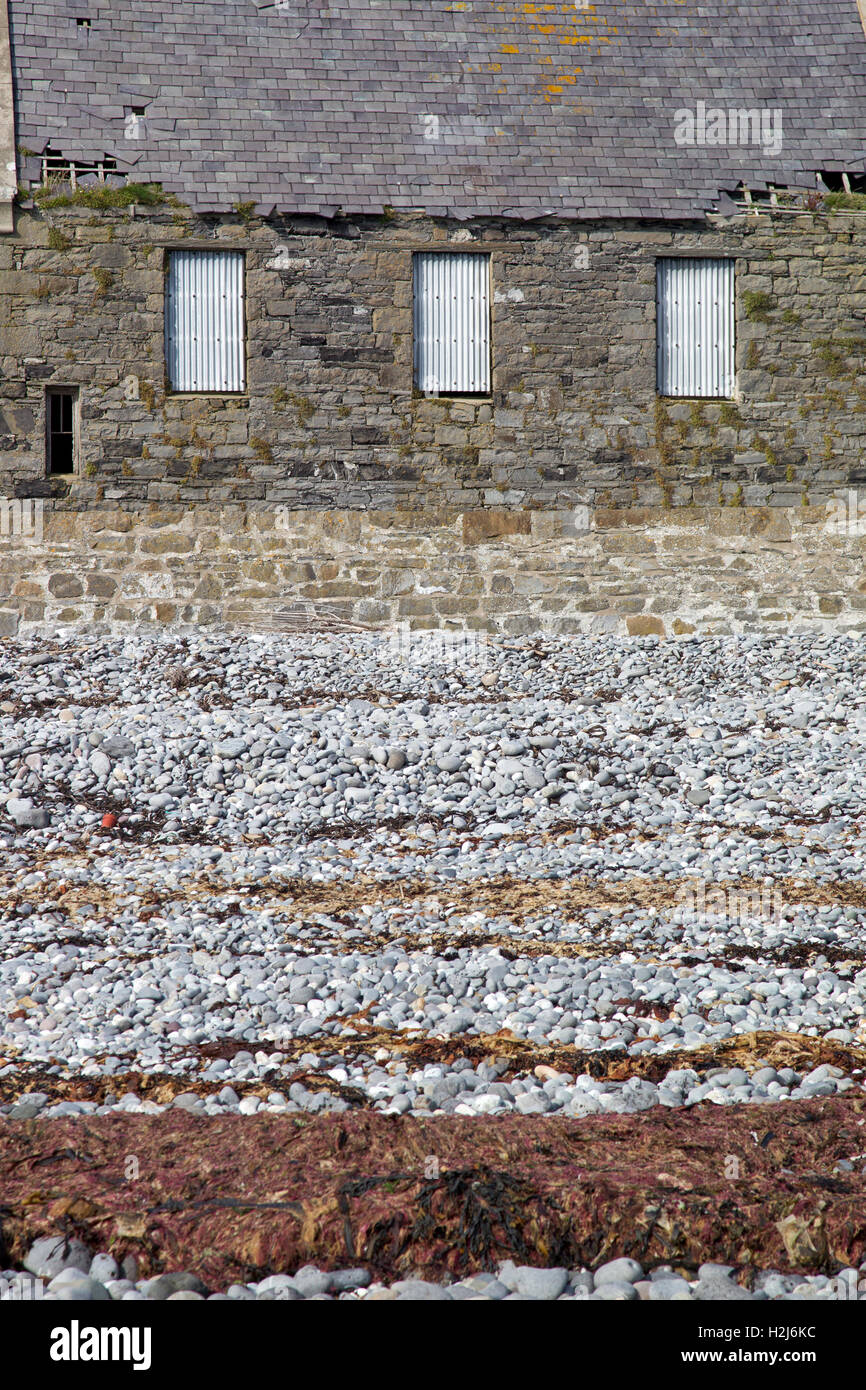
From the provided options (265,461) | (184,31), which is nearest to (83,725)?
(265,461)

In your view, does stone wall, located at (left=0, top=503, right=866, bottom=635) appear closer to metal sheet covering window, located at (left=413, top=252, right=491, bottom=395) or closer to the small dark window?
the small dark window

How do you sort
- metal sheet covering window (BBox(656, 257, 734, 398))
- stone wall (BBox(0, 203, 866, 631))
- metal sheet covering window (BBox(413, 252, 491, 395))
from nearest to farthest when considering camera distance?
stone wall (BBox(0, 203, 866, 631)), metal sheet covering window (BBox(413, 252, 491, 395)), metal sheet covering window (BBox(656, 257, 734, 398))

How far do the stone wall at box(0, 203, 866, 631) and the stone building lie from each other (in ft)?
0.11

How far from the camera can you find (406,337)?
12117 mm

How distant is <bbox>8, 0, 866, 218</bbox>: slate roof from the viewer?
12.0 m

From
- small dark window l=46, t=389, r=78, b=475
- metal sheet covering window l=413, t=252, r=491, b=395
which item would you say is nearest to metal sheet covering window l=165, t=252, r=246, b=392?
small dark window l=46, t=389, r=78, b=475

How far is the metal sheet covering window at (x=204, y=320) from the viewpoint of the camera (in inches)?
470

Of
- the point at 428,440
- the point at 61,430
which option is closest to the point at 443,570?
the point at 428,440

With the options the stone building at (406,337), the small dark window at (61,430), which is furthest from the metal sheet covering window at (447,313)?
the small dark window at (61,430)

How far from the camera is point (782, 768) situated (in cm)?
849

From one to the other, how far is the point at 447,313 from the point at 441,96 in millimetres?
2742

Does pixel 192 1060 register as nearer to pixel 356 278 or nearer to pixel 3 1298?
pixel 3 1298

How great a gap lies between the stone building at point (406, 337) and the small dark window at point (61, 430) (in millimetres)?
34
